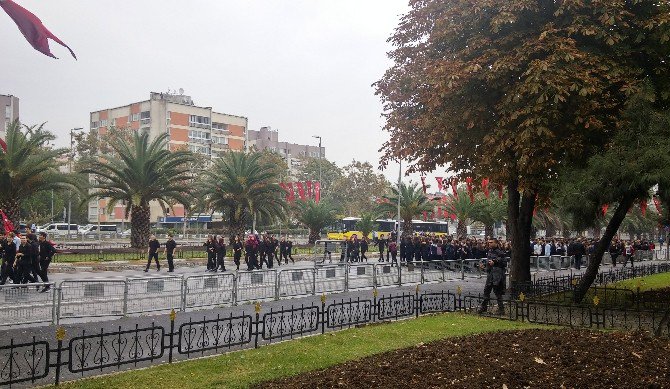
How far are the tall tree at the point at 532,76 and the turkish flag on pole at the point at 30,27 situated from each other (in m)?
13.5

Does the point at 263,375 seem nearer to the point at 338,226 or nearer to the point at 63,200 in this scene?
the point at 338,226

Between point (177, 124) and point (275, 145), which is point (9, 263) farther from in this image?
point (275, 145)

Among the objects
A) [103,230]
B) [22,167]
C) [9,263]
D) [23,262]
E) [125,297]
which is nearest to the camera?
[125,297]

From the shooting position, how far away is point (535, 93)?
617 inches

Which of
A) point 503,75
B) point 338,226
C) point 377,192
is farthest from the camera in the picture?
point 377,192

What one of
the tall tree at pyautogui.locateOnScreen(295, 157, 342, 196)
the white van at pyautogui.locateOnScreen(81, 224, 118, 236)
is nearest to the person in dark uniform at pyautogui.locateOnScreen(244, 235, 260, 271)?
the white van at pyautogui.locateOnScreen(81, 224, 118, 236)

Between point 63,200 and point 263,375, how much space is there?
6512 cm

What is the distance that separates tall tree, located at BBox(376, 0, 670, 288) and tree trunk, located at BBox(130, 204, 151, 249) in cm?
2142

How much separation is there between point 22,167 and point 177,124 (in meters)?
58.2

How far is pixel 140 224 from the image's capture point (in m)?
36.7

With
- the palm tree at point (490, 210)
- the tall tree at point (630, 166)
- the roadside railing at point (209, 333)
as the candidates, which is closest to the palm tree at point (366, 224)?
the palm tree at point (490, 210)

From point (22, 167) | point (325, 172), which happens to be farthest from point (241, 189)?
point (325, 172)

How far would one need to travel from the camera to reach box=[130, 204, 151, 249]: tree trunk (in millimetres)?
36094

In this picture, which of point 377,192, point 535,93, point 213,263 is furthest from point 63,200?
point 535,93
